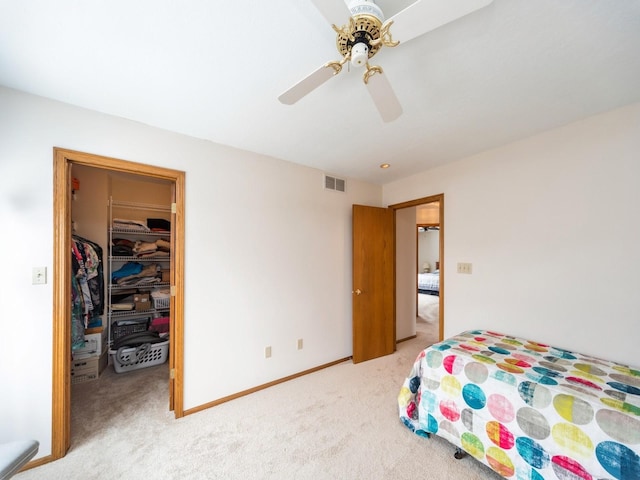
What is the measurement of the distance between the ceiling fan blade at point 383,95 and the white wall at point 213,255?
1641mm

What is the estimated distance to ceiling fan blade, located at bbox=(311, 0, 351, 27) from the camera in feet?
2.83

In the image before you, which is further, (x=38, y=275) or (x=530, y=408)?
(x=38, y=275)

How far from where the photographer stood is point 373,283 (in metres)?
3.31

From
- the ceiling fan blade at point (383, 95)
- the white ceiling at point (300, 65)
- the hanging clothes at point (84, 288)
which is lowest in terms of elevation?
the hanging clothes at point (84, 288)

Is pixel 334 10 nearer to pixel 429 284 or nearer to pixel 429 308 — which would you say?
pixel 429 308

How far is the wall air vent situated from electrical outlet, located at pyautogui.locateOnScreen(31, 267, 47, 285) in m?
2.53

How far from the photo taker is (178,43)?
124 cm

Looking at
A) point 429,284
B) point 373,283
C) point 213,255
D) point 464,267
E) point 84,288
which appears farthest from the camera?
point 429,284

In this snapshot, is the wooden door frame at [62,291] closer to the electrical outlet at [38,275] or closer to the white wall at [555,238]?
the electrical outlet at [38,275]

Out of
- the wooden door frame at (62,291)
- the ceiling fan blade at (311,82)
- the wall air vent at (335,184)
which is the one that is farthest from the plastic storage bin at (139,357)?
the ceiling fan blade at (311,82)

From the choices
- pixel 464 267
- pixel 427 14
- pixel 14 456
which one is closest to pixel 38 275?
pixel 14 456

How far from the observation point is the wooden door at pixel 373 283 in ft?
10.5

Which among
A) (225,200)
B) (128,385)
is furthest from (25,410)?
(225,200)

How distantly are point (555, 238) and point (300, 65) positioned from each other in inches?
94.2
